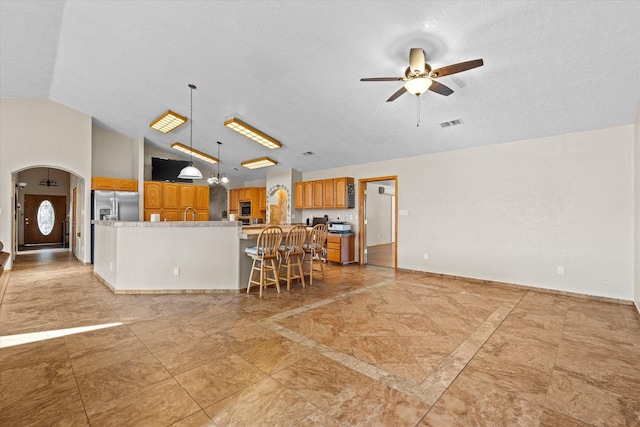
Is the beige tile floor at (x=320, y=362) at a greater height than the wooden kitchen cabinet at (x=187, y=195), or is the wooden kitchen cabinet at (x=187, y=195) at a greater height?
the wooden kitchen cabinet at (x=187, y=195)

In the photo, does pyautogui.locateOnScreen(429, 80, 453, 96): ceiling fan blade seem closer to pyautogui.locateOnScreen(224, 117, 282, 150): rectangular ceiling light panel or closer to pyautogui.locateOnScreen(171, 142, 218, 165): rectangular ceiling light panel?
pyautogui.locateOnScreen(224, 117, 282, 150): rectangular ceiling light panel

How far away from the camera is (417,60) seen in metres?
2.64

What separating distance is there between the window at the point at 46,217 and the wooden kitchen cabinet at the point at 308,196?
984cm

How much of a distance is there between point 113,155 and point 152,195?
→ 1.45 metres

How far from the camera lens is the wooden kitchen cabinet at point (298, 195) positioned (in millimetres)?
8031

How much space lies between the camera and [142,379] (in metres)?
2.04

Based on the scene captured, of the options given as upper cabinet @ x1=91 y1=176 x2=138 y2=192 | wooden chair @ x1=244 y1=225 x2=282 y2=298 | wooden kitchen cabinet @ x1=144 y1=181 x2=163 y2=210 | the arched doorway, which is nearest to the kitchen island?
wooden chair @ x1=244 y1=225 x2=282 y2=298

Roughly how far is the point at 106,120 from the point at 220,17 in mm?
5748

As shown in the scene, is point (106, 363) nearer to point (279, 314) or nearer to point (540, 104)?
point (279, 314)

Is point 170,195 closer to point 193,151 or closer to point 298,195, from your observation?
point 193,151

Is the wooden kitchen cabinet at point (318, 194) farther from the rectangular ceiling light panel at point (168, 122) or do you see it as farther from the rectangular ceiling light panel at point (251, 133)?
the rectangular ceiling light panel at point (168, 122)

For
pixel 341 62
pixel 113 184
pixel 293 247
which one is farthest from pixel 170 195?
pixel 341 62

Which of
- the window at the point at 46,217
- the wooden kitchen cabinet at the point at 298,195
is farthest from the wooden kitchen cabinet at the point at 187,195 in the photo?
the window at the point at 46,217

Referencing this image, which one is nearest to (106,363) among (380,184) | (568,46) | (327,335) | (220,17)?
(327,335)
